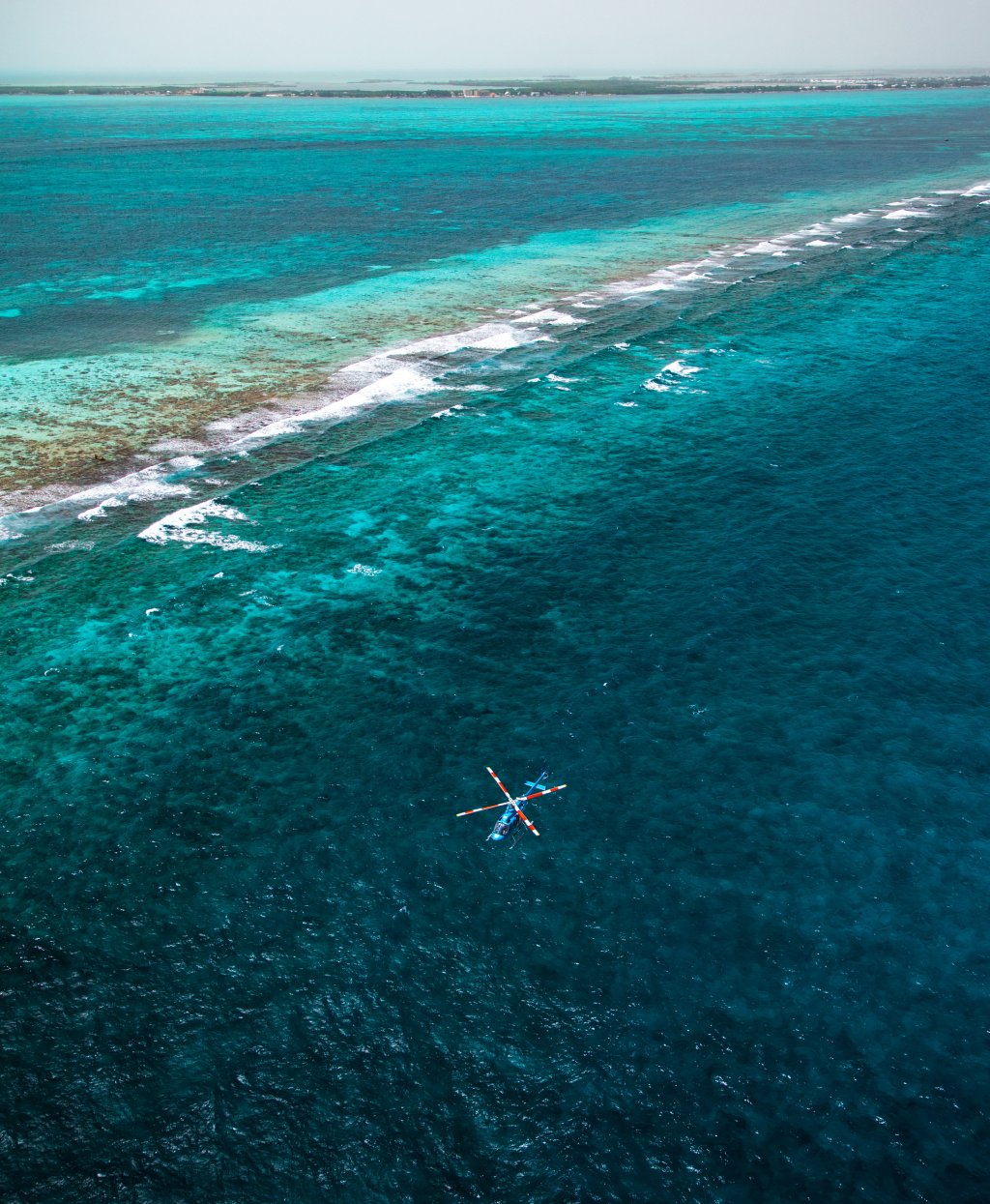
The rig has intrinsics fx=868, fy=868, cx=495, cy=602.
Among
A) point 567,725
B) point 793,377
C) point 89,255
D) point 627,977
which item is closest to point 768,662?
point 567,725

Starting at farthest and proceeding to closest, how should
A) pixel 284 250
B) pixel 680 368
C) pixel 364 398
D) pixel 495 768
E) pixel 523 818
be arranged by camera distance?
pixel 284 250 → pixel 680 368 → pixel 364 398 → pixel 495 768 → pixel 523 818

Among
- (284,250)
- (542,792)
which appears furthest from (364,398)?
(284,250)

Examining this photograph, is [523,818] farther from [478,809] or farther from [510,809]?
[478,809]

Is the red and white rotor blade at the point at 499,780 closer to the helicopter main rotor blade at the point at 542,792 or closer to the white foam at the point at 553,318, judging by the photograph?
the helicopter main rotor blade at the point at 542,792

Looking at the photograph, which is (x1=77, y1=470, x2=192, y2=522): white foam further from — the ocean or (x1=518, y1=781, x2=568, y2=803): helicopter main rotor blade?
(x1=518, y1=781, x2=568, y2=803): helicopter main rotor blade

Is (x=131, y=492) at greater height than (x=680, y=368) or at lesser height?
lesser

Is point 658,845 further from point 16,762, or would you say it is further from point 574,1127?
point 16,762

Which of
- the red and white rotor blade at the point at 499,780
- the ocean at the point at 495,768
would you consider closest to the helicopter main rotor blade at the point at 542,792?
the red and white rotor blade at the point at 499,780

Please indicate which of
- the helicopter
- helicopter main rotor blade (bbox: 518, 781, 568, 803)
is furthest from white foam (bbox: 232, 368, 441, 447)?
helicopter main rotor blade (bbox: 518, 781, 568, 803)
